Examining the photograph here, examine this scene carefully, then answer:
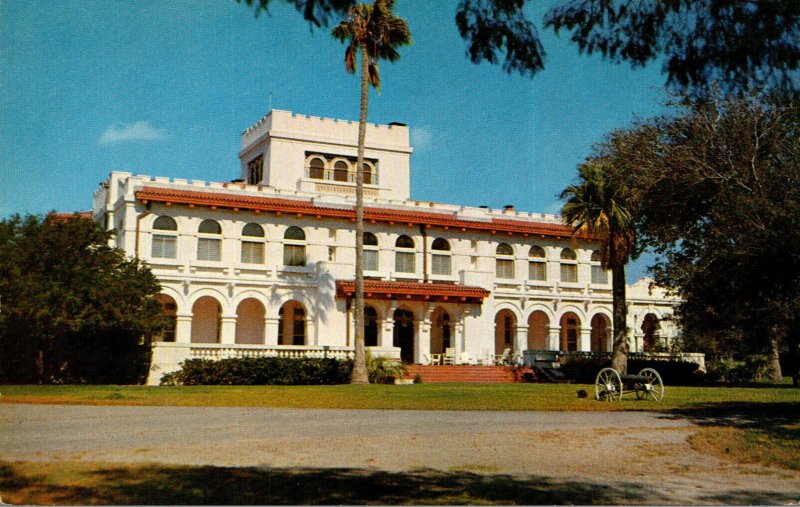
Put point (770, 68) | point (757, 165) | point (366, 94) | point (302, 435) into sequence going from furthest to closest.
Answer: point (366, 94)
point (757, 165)
point (302, 435)
point (770, 68)

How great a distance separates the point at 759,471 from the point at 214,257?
3082 cm

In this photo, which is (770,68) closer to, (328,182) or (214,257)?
(214,257)

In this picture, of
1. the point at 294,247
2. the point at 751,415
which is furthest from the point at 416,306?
the point at 751,415

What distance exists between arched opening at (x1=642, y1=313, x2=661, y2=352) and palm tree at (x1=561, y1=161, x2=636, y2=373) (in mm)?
15186

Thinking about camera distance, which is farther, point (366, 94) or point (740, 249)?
point (366, 94)

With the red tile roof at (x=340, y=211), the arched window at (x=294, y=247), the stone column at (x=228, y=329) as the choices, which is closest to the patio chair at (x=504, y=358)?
the red tile roof at (x=340, y=211)

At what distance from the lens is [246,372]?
28922 millimetres

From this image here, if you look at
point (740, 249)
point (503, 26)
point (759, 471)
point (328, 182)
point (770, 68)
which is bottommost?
point (759, 471)

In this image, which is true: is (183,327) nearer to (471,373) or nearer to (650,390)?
(471,373)

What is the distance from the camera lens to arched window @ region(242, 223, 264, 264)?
3875cm

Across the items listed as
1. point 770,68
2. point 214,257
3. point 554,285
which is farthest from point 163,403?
point 554,285

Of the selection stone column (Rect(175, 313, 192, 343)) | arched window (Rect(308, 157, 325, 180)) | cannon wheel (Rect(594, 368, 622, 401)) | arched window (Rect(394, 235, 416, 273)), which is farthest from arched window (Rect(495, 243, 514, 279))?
cannon wheel (Rect(594, 368, 622, 401))

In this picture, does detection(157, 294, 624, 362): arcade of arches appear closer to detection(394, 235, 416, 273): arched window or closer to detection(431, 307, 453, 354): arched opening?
detection(431, 307, 453, 354): arched opening

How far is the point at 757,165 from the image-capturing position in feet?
60.5
